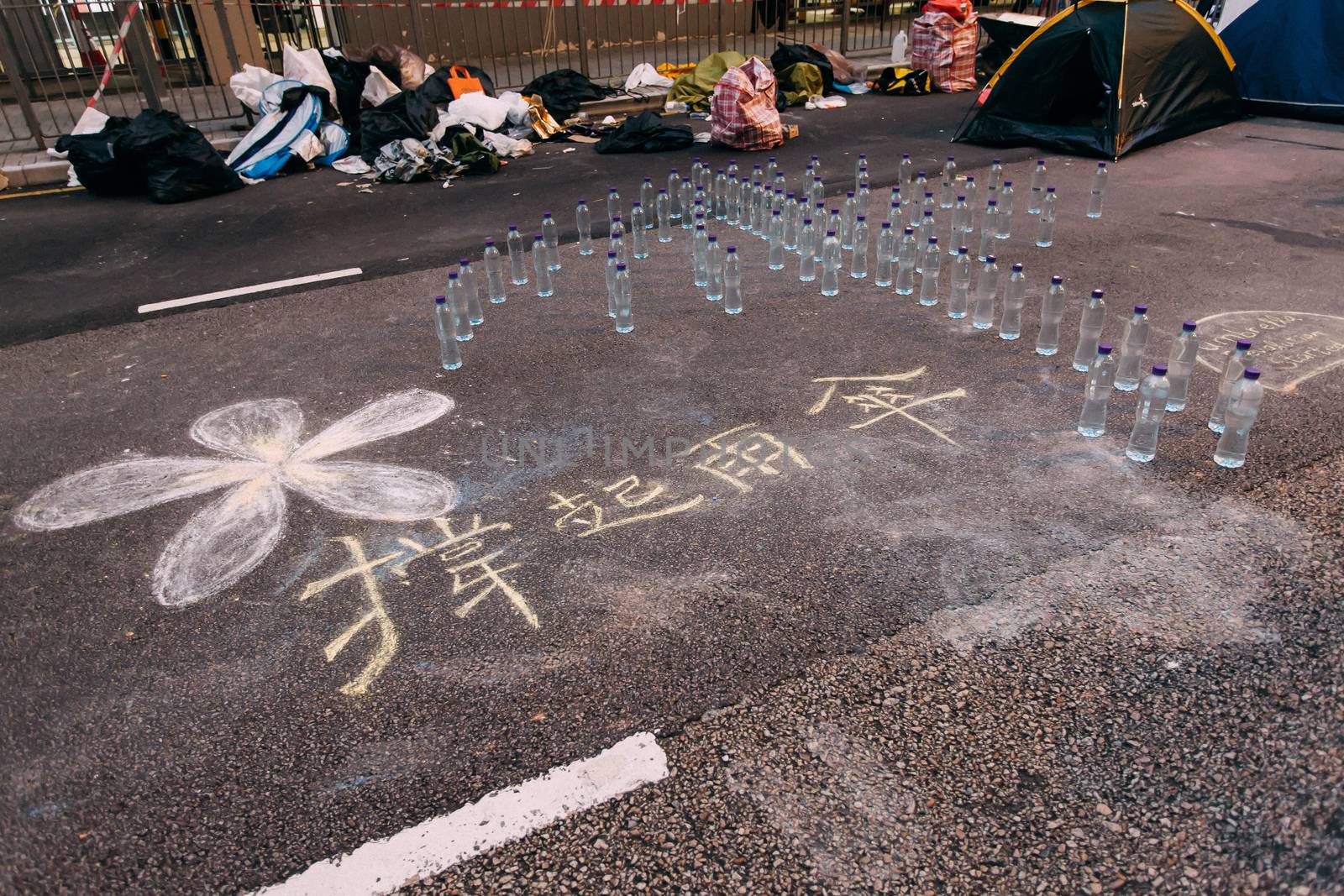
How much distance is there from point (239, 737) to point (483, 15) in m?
17.5

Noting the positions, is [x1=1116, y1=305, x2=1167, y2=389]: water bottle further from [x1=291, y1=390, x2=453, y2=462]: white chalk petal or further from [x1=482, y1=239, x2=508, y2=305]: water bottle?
[x1=482, y1=239, x2=508, y2=305]: water bottle

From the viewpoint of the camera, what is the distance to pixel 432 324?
649 centimetres

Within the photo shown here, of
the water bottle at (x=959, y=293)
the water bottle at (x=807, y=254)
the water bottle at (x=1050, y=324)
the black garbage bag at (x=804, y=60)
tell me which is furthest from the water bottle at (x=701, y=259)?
the black garbage bag at (x=804, y=60)

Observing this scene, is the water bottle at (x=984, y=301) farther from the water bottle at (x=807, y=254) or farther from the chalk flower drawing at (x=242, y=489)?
the chalk flower drawing at (x=242, y=489)

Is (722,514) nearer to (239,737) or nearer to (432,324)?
(239,737)

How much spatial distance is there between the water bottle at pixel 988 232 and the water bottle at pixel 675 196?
2.90m

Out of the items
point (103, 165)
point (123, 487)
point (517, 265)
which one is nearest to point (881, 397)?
point (517, 265)

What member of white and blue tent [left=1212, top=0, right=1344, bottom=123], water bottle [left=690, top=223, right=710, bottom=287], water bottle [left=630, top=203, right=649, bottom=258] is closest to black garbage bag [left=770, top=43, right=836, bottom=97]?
white and blue tent [left=1212, top=0, right=1344, bottom=123]

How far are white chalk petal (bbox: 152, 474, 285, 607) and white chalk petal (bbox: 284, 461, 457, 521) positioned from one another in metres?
0.16

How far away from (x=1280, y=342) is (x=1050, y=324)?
59.2 inches

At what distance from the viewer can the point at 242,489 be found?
451cm

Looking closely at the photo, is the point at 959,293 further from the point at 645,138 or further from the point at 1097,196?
the point at 645,138

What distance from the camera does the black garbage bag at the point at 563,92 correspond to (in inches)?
524

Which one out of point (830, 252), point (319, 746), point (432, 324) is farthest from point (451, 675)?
point (830, 252)
